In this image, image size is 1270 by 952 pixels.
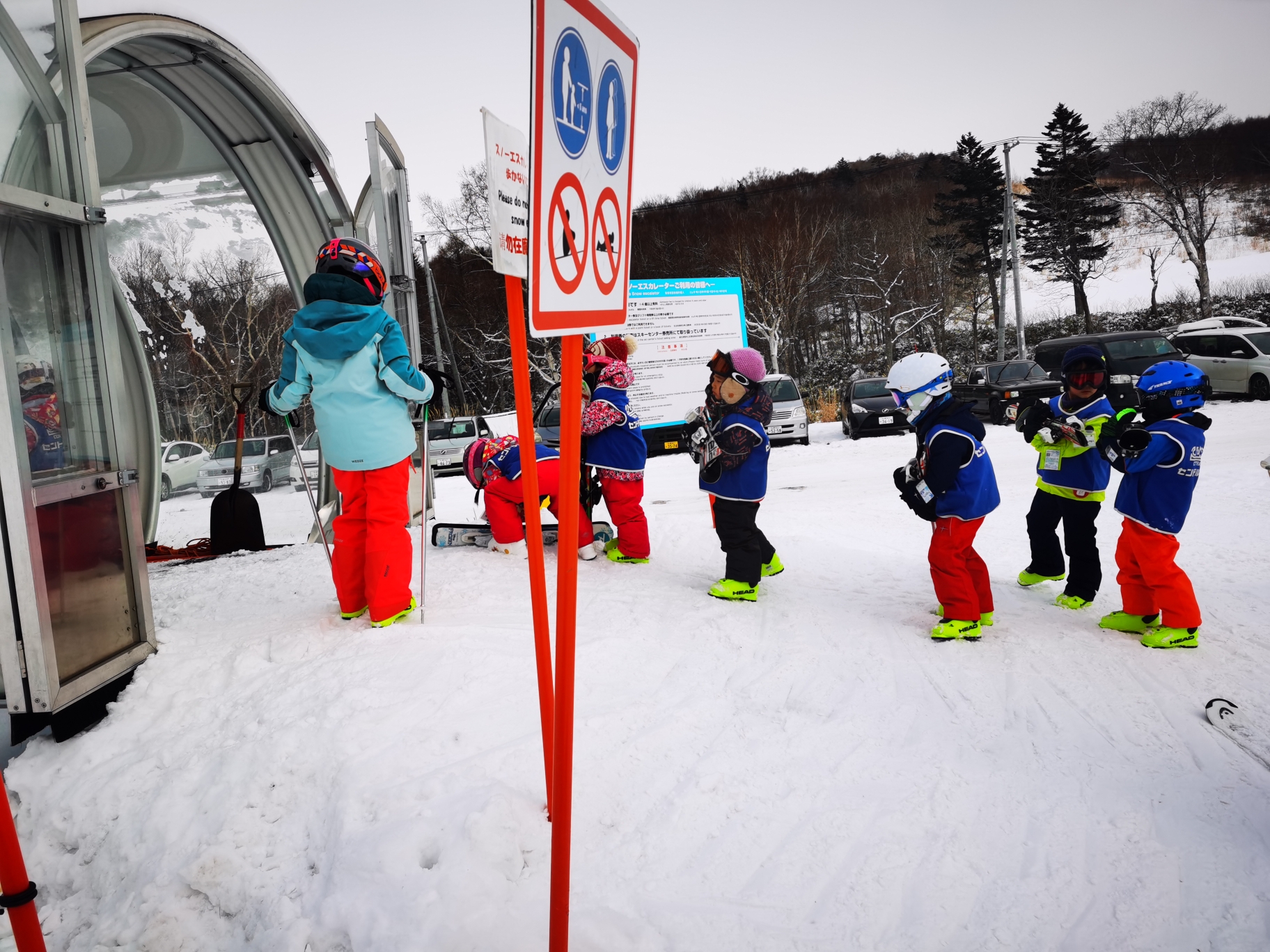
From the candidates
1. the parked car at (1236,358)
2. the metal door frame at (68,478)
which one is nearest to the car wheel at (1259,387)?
the parked car at (1236,358)

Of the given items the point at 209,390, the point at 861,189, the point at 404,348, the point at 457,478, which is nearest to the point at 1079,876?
A: the point at 404,348

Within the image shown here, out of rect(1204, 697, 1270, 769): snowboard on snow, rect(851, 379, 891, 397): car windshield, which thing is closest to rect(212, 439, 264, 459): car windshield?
rect(1204, 697, 1270, 769): snowboard on snow

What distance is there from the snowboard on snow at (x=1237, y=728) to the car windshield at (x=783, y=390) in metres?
12.4

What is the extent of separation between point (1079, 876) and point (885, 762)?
2.40 ft

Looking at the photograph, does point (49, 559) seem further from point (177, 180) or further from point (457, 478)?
point (457, 478)

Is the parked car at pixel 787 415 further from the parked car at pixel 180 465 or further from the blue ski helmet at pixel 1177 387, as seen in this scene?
the blue ski helmet at pixel 1177 387

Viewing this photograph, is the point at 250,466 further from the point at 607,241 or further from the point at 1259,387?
the point at 1259,387

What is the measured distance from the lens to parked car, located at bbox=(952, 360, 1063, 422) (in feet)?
53.4

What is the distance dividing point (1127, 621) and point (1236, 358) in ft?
55.2

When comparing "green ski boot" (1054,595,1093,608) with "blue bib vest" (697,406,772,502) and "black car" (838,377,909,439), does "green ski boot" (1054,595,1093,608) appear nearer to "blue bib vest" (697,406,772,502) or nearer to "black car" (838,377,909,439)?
"blue bib vest" (697,406,772,502)

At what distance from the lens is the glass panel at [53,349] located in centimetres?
306

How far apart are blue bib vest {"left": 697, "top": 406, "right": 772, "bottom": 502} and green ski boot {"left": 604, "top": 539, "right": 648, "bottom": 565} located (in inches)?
43.5

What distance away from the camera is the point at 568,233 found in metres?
1.71

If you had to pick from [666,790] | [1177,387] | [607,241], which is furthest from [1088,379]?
[607,241]
